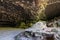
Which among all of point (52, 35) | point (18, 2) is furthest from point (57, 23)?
point (18, 2)

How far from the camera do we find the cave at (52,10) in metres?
3.96

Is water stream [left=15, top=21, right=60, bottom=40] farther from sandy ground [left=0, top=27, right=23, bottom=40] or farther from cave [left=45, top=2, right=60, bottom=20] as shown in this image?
cave [left=45, top=2, right=60, bottom=20]

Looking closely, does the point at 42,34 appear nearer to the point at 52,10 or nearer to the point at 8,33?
the point at 8,33

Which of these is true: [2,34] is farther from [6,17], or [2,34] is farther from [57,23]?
[57,23]

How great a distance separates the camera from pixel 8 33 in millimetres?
3600

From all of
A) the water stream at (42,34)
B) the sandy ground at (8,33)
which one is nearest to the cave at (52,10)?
the water stream at (42,34)

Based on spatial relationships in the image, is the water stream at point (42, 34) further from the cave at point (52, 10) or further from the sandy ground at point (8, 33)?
the cave at point (52, 10)

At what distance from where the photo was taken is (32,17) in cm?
395

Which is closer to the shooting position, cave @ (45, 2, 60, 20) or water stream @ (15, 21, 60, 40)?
water stream @ (15, 21, 60, 40)

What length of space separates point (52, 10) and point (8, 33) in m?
1.21

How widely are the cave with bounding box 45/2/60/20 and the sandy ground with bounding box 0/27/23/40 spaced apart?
835 millimetres

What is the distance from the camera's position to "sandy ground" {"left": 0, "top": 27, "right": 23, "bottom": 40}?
340 centimetres

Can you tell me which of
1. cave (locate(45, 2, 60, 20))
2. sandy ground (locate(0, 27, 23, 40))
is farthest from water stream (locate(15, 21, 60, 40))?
cave (locate(45, 2, 60, 20))

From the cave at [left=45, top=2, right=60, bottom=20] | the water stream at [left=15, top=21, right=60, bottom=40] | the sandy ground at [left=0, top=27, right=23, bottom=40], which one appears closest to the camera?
the water stream at [left=15, top=21, right=60, bottom=40]
